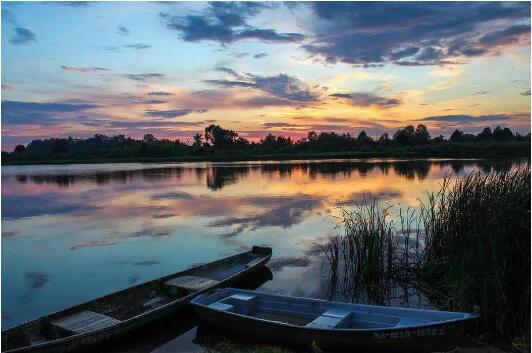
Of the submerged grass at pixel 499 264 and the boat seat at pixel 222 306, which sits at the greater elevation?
the submerged grass at pixel 499 264

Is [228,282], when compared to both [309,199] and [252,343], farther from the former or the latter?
[309,199]

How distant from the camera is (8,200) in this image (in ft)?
84.2

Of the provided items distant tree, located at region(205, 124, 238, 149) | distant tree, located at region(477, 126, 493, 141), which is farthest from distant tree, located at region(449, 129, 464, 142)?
distant tree, located at region(205, 124, 238, 149)

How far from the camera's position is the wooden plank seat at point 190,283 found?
28.0ft

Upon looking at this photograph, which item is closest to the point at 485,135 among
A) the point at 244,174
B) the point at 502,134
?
the point at 502,134

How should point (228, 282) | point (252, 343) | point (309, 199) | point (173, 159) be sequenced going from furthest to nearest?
point (173, 159) < point (309, 199) < point (228, 282) < point (252, 343)

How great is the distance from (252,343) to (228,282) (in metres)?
2.22

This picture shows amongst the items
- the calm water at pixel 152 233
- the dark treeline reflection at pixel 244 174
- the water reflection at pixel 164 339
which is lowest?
the water reflection at pixel 164 339

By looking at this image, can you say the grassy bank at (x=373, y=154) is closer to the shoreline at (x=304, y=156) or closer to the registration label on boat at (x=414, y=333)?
the shoreline at (x=304, y=156)

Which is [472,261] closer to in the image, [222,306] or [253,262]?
[222,306]

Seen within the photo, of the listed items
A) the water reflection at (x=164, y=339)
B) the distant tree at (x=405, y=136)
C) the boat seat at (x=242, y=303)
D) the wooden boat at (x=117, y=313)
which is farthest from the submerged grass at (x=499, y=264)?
the distant tree at (x=405, y=136)

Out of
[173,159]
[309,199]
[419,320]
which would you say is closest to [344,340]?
[419,320]

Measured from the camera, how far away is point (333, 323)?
635 cm

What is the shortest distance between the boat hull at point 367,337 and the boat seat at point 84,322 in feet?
6.66
